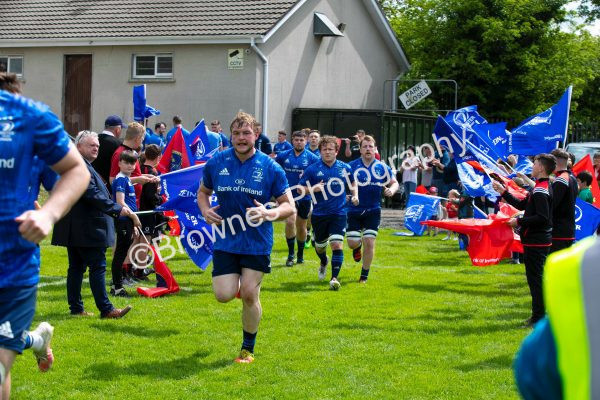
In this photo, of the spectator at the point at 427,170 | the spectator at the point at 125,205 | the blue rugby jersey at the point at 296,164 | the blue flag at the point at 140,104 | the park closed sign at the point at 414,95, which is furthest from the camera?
the park closed sign at the point at 414,95

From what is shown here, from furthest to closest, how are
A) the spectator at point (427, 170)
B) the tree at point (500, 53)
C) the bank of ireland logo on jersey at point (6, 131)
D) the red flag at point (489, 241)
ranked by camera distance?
the tree at point (500, 53), the spectator at point (427, 170), the red flag at point (489, 241), the bank of ireland logo on jersey at point (6, 131)

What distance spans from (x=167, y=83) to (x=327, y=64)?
5404 mm

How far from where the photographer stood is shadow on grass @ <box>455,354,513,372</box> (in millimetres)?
7613

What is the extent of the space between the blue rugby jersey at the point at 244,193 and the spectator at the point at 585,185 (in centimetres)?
669

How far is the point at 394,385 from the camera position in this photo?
22.9 feet

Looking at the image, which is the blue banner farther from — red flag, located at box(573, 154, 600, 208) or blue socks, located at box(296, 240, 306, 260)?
blue socks, located at box(296, 240, 306, 260)

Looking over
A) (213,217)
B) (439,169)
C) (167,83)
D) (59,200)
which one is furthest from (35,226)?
(167,83)

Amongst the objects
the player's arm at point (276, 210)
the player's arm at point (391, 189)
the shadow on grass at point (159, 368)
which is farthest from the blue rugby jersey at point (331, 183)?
the shadow on grass at point (159, 368)

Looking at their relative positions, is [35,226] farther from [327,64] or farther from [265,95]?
[327,64]

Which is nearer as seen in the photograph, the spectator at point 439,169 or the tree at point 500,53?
the spectator at point 439,169

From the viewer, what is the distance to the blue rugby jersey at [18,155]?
3832mm

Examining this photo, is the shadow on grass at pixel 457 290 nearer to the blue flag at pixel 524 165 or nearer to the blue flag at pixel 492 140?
the blue flag at pixel 492 140

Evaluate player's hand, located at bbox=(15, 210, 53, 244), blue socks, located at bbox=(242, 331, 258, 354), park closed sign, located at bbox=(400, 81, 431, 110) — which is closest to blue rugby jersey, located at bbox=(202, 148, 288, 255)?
blue socks, located at bbox=(242, 331, 258, 354)

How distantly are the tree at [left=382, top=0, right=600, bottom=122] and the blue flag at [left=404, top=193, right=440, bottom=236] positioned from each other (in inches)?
686
